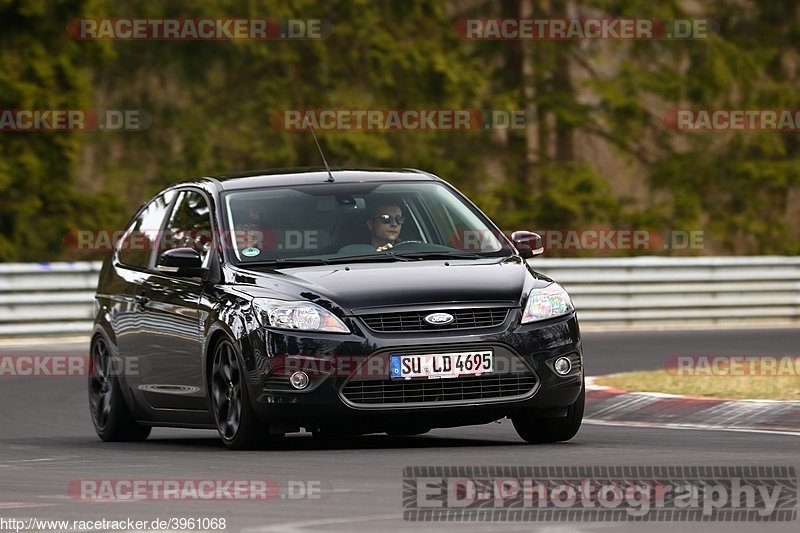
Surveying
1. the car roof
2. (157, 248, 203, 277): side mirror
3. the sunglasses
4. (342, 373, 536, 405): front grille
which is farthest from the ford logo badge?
the car roof

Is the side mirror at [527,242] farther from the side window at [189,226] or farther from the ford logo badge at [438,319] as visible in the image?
the side window at [189,226]

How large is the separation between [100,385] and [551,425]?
3481mm

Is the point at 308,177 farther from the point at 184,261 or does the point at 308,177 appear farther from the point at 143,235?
the point at 143,235

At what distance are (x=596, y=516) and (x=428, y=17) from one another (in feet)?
70.0

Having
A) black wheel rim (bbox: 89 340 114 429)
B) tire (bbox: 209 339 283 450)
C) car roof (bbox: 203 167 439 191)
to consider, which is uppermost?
car roof (bbox: 203 167 439 191)

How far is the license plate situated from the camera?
1012cm

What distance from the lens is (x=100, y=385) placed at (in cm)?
1299

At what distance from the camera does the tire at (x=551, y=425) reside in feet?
35.5

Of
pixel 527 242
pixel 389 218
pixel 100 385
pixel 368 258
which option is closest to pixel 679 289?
pixel 100 385

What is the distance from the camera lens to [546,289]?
1070 cm

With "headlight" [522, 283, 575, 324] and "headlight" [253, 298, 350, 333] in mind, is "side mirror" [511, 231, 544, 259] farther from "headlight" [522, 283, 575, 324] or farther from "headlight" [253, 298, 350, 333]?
"headlight" [253, 298, 350, 333]

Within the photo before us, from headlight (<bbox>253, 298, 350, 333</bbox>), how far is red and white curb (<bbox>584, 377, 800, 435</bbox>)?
2.88 meters

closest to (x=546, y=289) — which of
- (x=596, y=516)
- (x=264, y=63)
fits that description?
(x=596, y=516)

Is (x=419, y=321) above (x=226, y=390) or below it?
above
